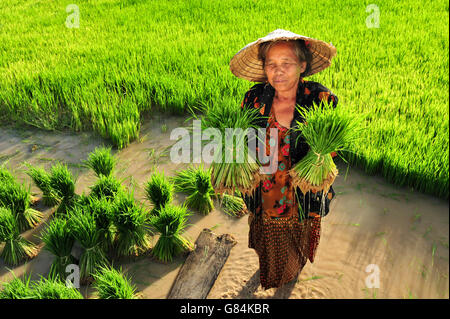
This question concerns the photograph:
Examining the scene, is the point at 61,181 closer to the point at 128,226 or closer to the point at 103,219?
the point at 103,219

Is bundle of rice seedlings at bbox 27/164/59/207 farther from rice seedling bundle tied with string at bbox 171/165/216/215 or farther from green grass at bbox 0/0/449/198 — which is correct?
rice seedling bundle tied with string at bbox 171/165/216/215

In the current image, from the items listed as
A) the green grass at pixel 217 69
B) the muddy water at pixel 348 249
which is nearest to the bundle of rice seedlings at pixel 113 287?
the muddy water at pixel 348 249

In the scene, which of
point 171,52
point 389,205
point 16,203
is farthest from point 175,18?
point 389,205

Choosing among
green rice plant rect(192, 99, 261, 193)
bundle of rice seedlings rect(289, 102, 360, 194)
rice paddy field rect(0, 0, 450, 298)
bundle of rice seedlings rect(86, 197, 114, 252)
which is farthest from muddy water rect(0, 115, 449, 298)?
green rice plant rect(192, 99, 261, 193)

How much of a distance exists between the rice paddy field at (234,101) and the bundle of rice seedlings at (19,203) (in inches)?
3.2

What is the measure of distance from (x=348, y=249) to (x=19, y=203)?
2630 millimetres

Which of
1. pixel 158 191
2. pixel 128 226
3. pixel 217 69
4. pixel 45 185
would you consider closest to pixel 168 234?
pixel 128 226

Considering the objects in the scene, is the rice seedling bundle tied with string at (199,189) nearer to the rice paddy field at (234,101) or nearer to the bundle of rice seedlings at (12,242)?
the rice paddy field at (234,101)

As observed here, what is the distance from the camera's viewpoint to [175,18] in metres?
6.55

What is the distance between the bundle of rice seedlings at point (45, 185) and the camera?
2867 millimetres

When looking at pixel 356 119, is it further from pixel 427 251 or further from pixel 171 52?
pixel 171 52

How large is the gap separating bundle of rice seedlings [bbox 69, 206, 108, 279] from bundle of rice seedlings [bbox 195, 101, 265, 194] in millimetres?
1140

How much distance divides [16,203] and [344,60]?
163 inches

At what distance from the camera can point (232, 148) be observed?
1601mm
